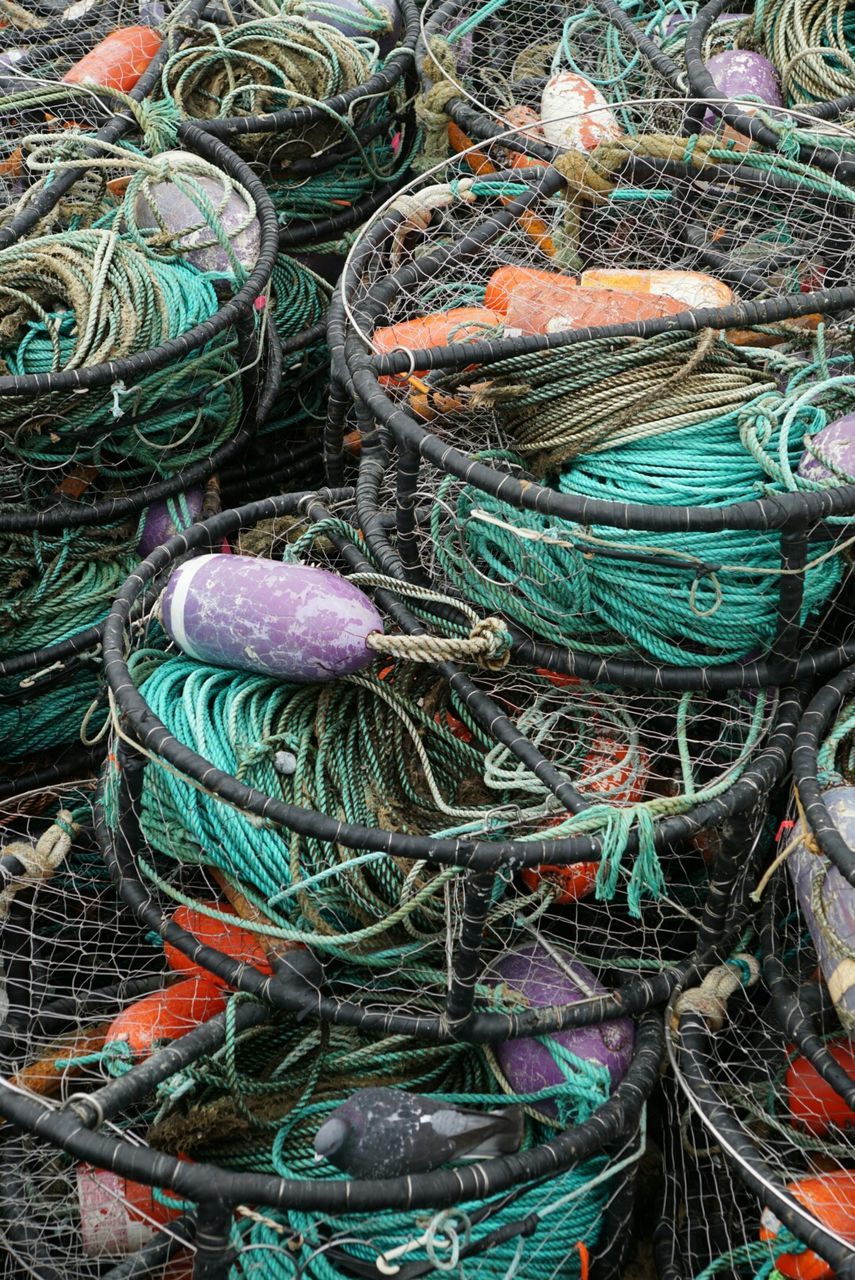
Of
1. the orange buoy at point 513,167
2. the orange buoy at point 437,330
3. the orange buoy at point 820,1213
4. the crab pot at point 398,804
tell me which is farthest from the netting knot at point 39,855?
the orange buoy at point 513,167

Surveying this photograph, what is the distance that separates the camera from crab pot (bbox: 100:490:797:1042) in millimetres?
2221

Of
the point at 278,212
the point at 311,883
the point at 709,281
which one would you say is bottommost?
the point at 311,883

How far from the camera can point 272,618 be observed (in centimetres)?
241

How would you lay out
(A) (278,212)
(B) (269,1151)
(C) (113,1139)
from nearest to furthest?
(C) (113,1139)
(B) (269,1151)
(A) (278,212)

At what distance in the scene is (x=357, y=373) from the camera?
2578 mm

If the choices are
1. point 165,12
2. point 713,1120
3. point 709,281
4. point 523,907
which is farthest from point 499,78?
point 713,1120

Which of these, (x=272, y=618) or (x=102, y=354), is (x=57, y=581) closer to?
(x=102, y=354)

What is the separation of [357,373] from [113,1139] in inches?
51.1

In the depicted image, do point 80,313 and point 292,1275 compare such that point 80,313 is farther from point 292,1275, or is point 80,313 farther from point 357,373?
point 292,1275

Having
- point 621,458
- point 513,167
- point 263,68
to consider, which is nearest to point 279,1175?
point 621,458

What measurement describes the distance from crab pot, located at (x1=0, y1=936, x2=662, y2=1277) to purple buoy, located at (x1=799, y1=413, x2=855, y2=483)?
0.91 metres

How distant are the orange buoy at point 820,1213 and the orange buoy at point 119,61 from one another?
2885 millimetres

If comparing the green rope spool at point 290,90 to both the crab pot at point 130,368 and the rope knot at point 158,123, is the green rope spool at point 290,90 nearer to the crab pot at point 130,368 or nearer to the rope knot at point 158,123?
the rope knot at point 158,123

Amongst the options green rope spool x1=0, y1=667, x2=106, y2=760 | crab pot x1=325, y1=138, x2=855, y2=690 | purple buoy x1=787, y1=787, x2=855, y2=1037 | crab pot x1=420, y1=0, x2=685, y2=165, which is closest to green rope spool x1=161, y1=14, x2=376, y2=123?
crab pot x1=420, y1=0, x2=685, y2=165
